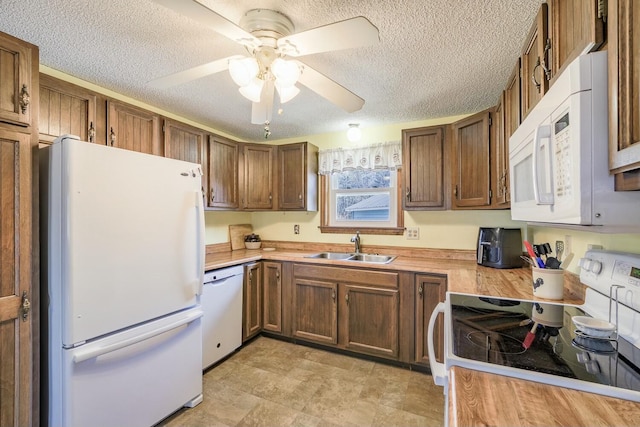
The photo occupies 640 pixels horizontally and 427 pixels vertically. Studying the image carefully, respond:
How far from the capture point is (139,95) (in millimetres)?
2219

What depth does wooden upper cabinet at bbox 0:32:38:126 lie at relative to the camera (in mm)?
1200

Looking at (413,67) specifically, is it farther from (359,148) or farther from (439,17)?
(359,148)

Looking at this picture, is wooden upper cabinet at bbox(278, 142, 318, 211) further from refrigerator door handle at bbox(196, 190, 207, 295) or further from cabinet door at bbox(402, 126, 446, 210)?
refrigerator door handle at bbox(196, 190, 207, 295)

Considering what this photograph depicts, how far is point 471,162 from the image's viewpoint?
85.8 inches

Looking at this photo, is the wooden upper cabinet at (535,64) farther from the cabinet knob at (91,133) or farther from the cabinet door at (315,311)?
the cabinet knob at (91,133)

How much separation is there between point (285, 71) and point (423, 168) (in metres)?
1.64

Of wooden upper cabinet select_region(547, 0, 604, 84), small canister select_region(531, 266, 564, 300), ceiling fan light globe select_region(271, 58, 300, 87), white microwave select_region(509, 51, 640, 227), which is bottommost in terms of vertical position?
small canister select_region(531, 266, 564, 300)

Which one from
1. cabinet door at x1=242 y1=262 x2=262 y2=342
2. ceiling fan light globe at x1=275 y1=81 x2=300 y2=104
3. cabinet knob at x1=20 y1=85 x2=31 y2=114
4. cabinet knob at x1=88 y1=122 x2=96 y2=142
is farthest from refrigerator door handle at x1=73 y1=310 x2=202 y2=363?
ceiling fan light globe at x1=275 y1=81 x2=300 y2=104

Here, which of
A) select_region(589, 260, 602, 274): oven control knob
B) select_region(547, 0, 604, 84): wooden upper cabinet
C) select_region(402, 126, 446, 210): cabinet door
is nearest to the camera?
select_region(547, 0, 604, 84): wooden upper cabinet

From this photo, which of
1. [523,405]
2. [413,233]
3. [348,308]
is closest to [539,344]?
[523,405]

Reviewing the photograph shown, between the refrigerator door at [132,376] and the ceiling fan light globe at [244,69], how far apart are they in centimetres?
142

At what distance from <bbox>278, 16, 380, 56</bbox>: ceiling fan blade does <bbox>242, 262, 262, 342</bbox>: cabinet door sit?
77.5 inches

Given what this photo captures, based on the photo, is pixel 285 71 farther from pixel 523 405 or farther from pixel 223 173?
pixel 223 173

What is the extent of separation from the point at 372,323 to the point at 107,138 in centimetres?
240
